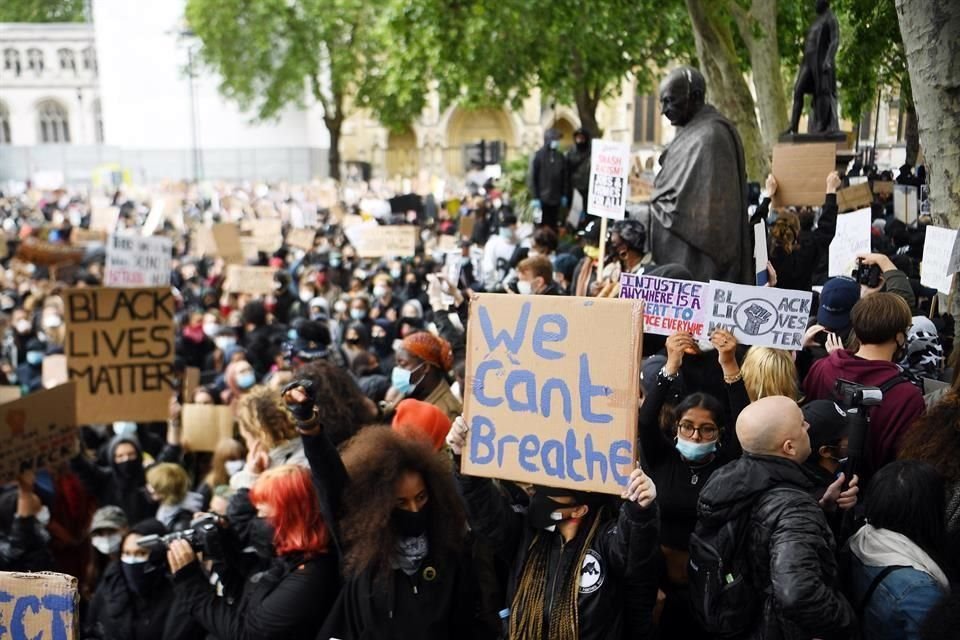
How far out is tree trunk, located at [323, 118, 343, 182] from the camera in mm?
41000

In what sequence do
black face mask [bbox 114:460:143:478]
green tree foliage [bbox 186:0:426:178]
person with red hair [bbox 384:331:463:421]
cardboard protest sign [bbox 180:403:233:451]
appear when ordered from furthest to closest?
green tree foliage [bbox 186:0:426:178], cardboard protest sign [bbox 180:403:233:451], black face mask [bbox 114:460:143:478], person with red hair [bbox 384:331:463:421]

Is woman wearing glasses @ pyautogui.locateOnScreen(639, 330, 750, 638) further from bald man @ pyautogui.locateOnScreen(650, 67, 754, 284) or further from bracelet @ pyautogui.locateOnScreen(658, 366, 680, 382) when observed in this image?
bald man @ pyautogui.locateOnScreen(650, 67, 754, 284)

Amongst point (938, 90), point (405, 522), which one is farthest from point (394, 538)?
point (938, 90)

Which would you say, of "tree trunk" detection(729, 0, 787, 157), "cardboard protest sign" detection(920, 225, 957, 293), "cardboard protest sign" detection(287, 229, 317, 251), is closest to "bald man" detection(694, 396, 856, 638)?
"cardboard protest sign" detection(920, 225, 957, 293)

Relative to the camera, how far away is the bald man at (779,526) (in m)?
2.68

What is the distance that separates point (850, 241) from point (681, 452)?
2.57 m

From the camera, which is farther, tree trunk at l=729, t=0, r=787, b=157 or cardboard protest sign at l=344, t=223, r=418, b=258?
tree trunk at l=729, t=0, r=787, b=157

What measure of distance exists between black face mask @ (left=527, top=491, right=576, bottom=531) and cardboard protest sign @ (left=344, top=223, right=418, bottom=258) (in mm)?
8700

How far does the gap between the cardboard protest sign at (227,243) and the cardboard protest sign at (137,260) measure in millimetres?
3885

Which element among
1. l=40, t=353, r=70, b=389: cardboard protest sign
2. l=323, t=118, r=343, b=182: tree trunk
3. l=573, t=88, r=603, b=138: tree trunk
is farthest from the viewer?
l=323, t=118, r=343, b=182: tree trunk

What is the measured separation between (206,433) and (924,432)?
4.61 meters

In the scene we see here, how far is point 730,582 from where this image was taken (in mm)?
2912

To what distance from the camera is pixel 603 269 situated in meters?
5.93

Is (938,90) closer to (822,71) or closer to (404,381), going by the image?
(404,381)
